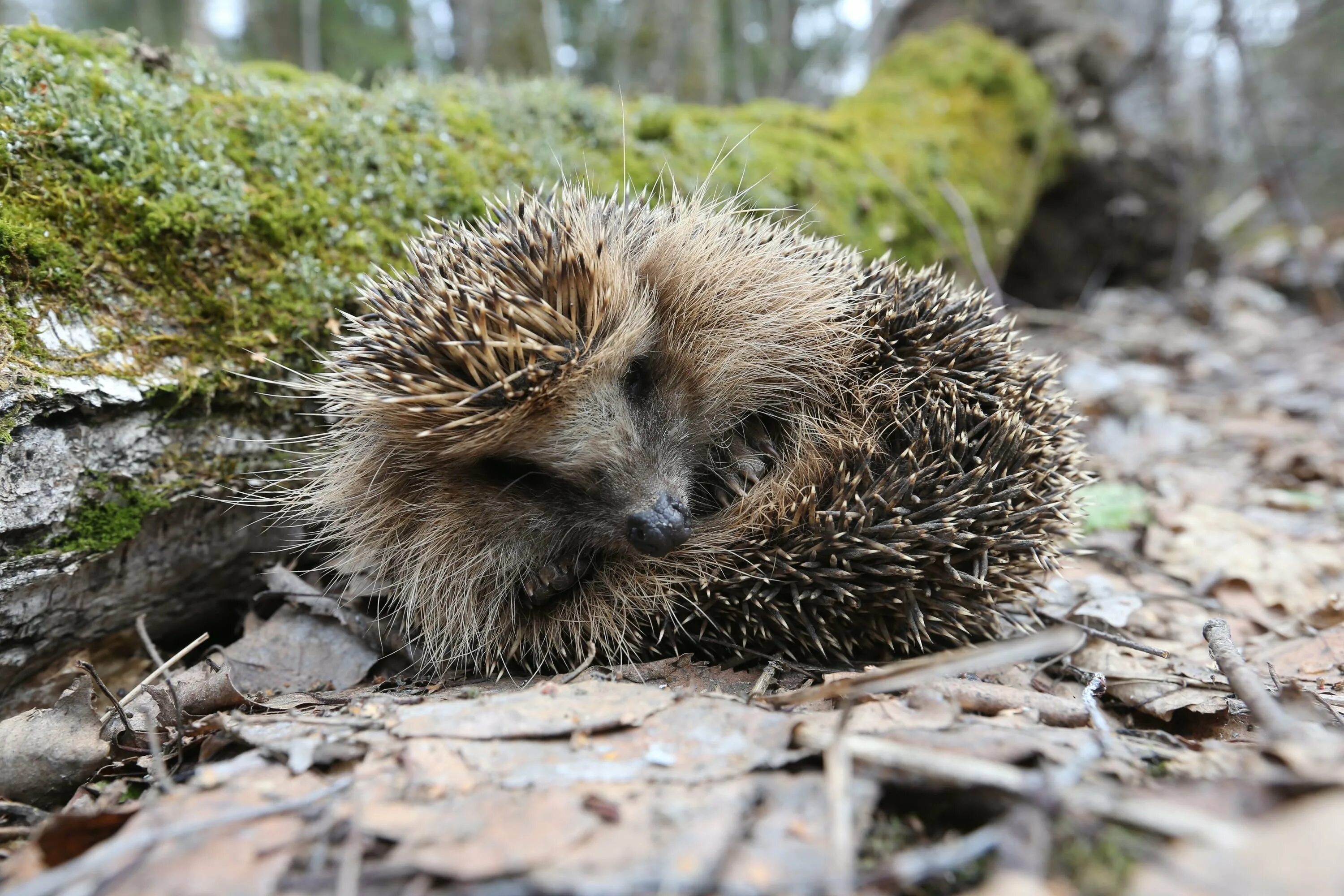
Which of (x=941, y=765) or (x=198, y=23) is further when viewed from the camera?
(x=198, y=23)

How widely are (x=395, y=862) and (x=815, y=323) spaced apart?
2510mm

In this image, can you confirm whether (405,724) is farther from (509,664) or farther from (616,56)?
(616,56)

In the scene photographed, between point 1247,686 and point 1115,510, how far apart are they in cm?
286

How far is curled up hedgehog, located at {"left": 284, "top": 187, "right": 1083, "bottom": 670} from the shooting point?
9.97ft

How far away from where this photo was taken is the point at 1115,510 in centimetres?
476

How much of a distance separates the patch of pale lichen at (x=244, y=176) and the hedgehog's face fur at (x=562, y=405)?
0.43 m

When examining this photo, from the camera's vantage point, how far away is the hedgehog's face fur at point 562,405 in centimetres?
305

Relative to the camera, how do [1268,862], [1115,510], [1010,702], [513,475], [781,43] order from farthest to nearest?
[781,43]
[1115,510]
[513,475]
[1010,702]
[1268,862]

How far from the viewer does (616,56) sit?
818 inches

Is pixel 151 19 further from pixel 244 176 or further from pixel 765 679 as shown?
pixel 765 679

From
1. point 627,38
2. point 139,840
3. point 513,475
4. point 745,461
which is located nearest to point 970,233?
point 745,461

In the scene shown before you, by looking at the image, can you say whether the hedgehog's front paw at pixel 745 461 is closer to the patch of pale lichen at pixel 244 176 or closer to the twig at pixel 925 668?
the twig at pixel 925 668

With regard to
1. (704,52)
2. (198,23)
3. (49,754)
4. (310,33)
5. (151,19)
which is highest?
(151,19)

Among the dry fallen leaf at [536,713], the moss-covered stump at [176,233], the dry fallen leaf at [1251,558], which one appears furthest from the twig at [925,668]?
the dry fallen leaf at [1251,558]
